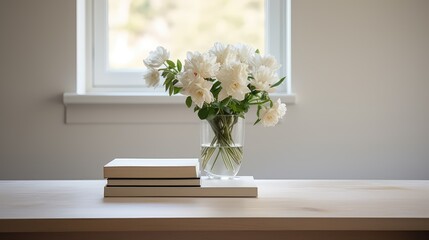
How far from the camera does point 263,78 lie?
1.40 m

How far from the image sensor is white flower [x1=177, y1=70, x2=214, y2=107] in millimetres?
1331

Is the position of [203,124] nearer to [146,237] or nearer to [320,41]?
[146,237]

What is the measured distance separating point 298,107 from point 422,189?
85cm

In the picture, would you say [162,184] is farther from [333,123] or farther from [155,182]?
[333,123]

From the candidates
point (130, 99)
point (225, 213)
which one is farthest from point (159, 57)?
point (130, 99)

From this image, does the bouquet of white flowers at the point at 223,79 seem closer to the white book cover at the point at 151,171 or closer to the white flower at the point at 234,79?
the white flower at the point at 234,79

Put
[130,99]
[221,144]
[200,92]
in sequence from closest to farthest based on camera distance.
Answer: [200,92] → [221,144] → [130,99]

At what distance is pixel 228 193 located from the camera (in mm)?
1347

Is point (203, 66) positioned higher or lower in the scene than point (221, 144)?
higher

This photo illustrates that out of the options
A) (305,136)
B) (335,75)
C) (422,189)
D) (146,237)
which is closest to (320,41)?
(335,75)

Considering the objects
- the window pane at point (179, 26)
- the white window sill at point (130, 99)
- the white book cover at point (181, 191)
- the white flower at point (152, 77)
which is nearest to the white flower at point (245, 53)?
the white flower at point (152, 77)

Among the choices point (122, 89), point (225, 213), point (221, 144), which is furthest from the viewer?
point (122, 89)

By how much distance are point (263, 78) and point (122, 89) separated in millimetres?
1144

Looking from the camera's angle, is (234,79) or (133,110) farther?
(133,110)
